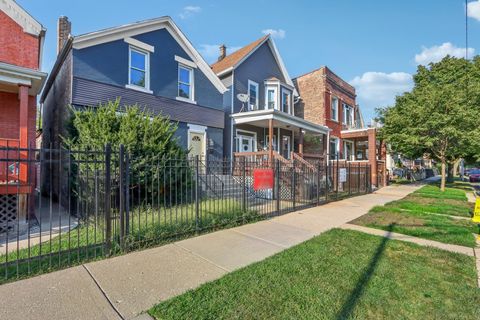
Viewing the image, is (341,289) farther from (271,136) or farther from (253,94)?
(253,94)

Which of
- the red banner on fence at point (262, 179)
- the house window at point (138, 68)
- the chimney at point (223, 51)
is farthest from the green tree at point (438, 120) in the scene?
the house window at point (138, 68)

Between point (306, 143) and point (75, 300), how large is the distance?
18.7m

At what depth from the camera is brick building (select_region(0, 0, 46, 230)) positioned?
285 inches

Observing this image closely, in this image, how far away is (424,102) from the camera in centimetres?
1719

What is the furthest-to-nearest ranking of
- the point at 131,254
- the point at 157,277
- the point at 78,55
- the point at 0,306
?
1. the point at 78,55
2. the point at 131,254
3. the point at 157,277
4. the point at 0,306

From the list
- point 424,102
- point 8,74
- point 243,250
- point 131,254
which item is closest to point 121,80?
point 8,74

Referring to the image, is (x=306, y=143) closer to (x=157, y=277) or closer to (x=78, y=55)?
(x=78, y=55)

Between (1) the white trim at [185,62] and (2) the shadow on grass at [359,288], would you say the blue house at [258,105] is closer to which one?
(1) the white trim at [185,62]

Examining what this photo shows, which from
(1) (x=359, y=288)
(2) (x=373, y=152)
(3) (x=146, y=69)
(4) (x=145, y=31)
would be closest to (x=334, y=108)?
(2) (x=373, y=152)

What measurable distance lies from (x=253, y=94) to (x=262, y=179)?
33.6ft

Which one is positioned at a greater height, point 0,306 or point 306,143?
point 306,143

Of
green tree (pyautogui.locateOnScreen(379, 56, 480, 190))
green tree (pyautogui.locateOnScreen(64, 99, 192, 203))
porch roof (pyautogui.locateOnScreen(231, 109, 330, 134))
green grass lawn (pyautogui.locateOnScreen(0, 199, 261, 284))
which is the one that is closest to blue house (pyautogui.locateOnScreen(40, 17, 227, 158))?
porch roof (pyautogui.locateOnScreen(231, 109, 330, 134))

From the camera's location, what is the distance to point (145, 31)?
11.5 m

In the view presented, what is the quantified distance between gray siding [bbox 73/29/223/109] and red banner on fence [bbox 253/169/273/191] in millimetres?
6651
